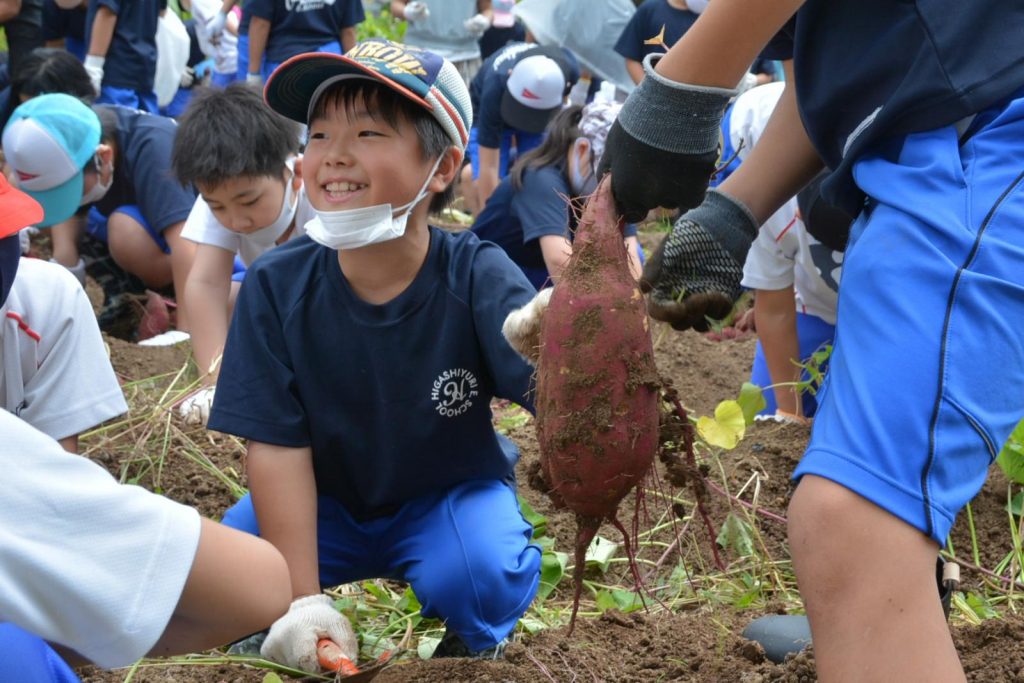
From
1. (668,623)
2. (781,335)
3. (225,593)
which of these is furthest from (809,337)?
(225,593)

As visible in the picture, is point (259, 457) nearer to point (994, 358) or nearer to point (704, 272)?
point (704, 272)

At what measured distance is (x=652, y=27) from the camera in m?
5.64

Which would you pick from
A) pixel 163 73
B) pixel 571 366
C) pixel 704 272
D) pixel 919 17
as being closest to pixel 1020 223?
pixel 919 17

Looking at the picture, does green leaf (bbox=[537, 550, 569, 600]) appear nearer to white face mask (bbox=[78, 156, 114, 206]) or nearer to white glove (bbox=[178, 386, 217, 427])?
white glove (bbox=[178, 386, 217, 427])

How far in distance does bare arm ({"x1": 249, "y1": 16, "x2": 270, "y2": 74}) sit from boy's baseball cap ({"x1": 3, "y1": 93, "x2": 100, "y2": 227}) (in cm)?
219

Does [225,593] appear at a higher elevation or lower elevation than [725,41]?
lower

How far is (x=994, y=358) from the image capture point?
1216 mm

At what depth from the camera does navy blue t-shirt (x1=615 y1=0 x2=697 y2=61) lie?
17.3ft

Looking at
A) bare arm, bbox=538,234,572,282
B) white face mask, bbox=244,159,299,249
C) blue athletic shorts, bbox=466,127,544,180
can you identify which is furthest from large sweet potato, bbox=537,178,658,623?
blue athletic shorts, bbox=466,127,544,180

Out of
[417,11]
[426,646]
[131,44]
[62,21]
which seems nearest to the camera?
[426,646]

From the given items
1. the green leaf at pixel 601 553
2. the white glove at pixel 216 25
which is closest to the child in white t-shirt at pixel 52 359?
the green leaf at pixel 601 553

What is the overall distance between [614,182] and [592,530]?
577 mm

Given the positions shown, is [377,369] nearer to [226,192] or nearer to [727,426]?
[727,426]

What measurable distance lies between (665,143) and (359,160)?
33.6 inches
